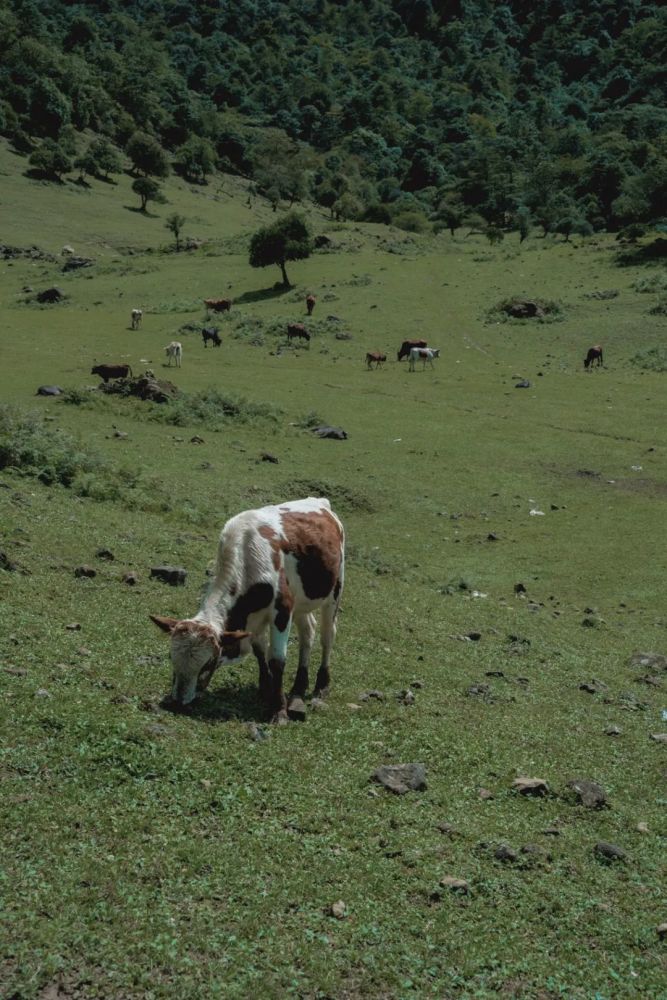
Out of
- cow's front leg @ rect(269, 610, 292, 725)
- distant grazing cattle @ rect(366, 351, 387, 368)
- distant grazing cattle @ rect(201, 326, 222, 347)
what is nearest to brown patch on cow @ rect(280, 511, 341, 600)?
cow's front leg @ rect(269, 610, 292, 725)

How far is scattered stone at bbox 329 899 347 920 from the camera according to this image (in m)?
6.85

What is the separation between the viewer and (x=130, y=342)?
1866 inches

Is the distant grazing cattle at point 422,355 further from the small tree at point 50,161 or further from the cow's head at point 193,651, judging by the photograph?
the small tree at point 50,161

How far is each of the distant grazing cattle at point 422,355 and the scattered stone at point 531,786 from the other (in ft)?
124

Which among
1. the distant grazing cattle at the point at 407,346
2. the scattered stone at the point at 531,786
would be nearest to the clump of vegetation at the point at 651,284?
the distant grazing cattle at the point at 407,346

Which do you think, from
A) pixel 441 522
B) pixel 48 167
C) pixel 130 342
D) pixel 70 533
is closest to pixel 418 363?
pixel 130 342

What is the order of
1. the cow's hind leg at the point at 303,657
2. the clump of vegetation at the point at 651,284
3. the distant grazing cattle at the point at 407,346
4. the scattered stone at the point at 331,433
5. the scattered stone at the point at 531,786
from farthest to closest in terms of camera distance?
the clump of vegetation at the point at 651,284
the distant grazing cattle at the point at 407,346
the scattered stone at the point at 331,433
the cow's hind leg at the point at 303,657
the scattered stone at the point at 531,786

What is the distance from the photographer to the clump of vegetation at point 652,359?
1809 inches

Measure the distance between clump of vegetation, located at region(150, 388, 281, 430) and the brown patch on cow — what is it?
64.4 ft

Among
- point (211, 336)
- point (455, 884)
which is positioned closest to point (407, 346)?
point (211, 336)

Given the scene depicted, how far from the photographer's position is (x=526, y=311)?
55688 mm

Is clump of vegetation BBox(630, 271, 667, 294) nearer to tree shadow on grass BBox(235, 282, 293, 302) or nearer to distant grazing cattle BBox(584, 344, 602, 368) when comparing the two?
distant grazing cattle BBox(584, 344, 602, 368)

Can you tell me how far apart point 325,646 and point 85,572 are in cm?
446

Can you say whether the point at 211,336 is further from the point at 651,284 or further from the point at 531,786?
the point at 531,786
